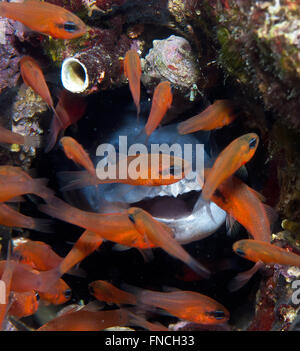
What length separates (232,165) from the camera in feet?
6.92

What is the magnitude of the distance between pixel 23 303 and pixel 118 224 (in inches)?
54.3

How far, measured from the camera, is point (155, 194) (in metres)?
3.53

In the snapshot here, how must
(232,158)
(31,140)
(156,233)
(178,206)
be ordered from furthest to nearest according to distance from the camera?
(31,140), (178,206), (156,233), (232,158)

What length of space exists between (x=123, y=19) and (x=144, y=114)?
1262mm

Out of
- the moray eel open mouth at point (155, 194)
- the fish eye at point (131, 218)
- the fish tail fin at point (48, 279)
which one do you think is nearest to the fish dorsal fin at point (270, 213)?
the moray eel open mouth at point (155, 194)

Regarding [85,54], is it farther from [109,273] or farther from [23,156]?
[109,273]

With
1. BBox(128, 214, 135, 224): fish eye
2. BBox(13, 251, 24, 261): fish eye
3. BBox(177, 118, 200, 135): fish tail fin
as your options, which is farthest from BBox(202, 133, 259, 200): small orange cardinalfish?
BBox(13, 251, 24, 261): fish eye

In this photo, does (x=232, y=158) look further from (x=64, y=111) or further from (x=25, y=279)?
(x=64, y=111)

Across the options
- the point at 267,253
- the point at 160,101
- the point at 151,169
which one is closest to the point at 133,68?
the point at 160,101

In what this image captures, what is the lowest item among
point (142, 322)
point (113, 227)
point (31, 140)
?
point (142, 322)

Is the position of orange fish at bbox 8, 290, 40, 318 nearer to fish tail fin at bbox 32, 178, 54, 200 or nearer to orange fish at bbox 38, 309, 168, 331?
orange fish at bbox 38, 309, 168, 331

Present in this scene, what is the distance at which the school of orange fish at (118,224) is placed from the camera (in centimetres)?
223

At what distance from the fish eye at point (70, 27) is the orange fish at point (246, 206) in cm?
179
